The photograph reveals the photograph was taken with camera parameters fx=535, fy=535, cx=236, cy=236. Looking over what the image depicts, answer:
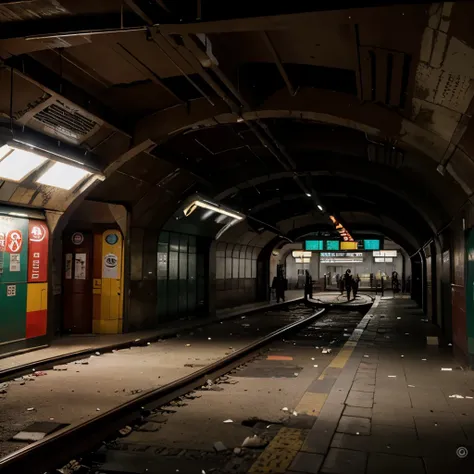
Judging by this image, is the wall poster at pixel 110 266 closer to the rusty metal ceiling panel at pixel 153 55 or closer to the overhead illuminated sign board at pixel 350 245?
the rusty metal ceiling panel at pixel 153 55

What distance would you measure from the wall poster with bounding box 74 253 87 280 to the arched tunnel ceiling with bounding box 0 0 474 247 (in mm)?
2017

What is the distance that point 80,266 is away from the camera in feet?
52.5

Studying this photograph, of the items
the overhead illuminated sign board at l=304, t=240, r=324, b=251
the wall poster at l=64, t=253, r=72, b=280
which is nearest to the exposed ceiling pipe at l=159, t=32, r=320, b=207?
the wall poster at l=64, t=253, r=72, b=280

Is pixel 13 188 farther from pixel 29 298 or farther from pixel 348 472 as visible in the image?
pixel 348 472

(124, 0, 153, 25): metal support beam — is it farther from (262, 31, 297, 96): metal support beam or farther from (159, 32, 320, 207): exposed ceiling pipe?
(262, 31, 297, 96): metal support beam

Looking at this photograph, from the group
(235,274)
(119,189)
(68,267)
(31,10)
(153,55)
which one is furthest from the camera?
(235,274)

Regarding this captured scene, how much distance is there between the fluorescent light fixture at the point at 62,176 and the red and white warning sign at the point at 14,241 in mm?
1295

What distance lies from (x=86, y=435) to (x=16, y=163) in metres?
6.08

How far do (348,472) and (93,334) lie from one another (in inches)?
478

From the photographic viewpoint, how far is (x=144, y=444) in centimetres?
616

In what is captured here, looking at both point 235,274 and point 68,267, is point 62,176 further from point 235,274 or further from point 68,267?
point 235,274

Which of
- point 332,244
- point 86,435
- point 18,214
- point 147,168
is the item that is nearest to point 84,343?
point 18,214

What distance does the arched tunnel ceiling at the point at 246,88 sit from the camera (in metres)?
6.55

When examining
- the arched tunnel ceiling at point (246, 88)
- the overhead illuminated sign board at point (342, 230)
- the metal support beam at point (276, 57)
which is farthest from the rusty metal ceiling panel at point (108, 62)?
the overhead illuminated sign board at point (342, 230)
